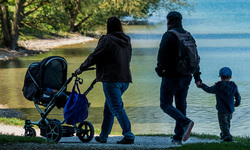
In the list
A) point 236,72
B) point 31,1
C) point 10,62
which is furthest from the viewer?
point 31,1

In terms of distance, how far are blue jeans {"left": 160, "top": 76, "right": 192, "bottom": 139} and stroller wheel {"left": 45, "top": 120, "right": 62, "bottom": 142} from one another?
5.35ft

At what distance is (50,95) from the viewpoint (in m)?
7.41

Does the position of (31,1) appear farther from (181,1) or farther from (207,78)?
(207,78)

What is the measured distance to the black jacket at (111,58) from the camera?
21.2 ft

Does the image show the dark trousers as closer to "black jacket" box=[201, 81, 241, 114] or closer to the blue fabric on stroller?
"black jacket" box=[201, 81, 241, 114]

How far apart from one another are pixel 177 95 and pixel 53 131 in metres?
1.97

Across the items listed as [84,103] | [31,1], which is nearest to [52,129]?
[84,103]

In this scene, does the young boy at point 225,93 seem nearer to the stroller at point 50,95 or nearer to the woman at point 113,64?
the woman at point 113,64

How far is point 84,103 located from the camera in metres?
7.08

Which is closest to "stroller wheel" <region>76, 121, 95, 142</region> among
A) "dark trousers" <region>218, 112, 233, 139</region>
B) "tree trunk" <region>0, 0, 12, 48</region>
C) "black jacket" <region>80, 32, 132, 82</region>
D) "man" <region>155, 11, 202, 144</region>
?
"black jacket" <region>80, 32, 132, 82</region>

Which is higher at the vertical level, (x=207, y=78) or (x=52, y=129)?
(x=52, y=129)

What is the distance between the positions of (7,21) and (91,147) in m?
23.0

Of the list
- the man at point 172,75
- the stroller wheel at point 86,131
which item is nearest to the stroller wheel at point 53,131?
the stroller wheel at point 86,131

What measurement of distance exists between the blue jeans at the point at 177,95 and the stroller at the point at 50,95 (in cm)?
121
